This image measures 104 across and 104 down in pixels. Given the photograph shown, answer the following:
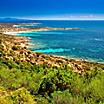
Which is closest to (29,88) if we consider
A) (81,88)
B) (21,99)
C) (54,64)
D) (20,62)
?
(81,88)

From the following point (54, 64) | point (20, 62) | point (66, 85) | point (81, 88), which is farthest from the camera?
point (54, 64)

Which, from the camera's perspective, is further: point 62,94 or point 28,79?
point 28,79

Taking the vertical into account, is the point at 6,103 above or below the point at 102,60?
above

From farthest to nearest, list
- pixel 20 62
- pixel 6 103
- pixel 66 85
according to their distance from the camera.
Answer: pixel 20 62 → pixel 66 85 → pixel 6 103

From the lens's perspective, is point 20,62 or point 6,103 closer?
point 6,103

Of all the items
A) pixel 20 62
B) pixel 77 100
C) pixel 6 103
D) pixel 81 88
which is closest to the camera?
pixel 6 103

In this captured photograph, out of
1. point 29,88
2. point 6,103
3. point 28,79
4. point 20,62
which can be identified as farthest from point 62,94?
point 20,62

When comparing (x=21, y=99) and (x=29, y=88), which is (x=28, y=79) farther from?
(x=21, y=99)

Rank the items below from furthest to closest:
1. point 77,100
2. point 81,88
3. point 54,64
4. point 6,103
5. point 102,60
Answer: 1. point 102,60
2. point 54,64
3. point 81,88
4. point 77,100
5. point 6,103

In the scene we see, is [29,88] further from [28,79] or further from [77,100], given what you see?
[77,100]
